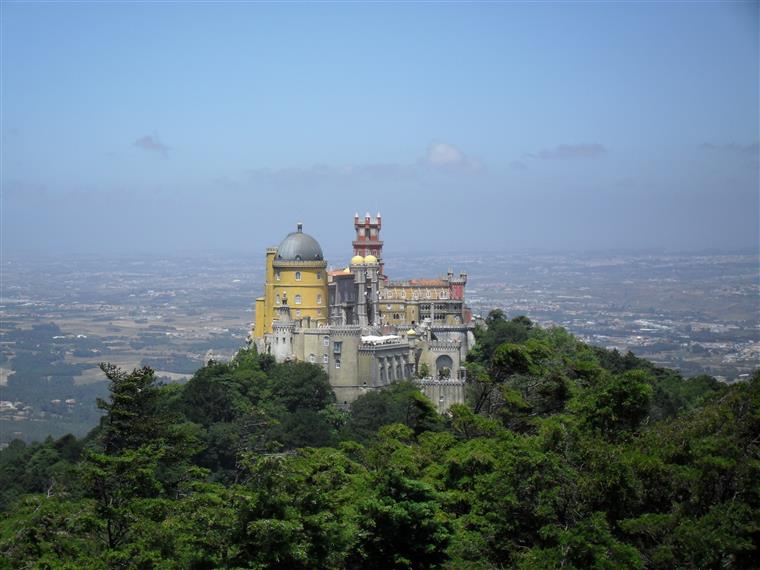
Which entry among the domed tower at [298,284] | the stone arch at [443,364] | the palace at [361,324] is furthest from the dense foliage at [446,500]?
the domed tower at [298,284]

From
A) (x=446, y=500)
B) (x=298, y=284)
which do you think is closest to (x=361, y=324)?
(x=298, y=284)

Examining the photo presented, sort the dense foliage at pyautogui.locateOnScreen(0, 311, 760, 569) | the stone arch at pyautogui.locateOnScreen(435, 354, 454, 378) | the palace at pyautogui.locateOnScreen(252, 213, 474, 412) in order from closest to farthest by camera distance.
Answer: the dense foliage at pyautogui.locateOnScreen(0, 311, 760, 569), the palace at pyautogui.locateOnScreen(252, 213, 474, 412), the stone arch at pyautogui.locateOnScreen(435, 354, 454, 378)

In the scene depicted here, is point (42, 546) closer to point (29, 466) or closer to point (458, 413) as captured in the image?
point (458, 413)

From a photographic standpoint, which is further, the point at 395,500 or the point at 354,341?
the point at 354,341

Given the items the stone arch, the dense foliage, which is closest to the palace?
the stone arch

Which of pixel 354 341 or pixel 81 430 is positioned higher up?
pixel 354 341

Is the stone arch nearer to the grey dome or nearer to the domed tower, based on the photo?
the domed tower

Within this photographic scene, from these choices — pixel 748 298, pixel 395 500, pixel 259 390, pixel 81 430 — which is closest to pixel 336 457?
pixel 395 500
